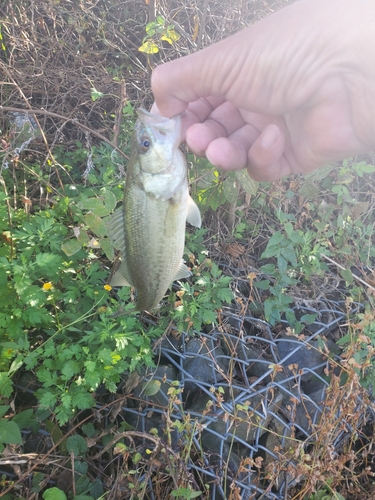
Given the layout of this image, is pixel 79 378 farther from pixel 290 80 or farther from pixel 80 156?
pixel 80 156

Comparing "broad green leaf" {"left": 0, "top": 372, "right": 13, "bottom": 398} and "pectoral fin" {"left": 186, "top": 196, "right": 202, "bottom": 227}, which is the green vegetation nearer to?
"broad green leaf" {"left": 0, "top": 372, "right": 13, "bottom": 398}

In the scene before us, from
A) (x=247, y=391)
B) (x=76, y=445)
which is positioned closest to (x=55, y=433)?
(x=76, y=445)

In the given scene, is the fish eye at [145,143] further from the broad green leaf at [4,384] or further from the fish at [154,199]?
the broad green leaf at [4,384]

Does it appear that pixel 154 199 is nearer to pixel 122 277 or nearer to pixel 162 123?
pixel 162 123

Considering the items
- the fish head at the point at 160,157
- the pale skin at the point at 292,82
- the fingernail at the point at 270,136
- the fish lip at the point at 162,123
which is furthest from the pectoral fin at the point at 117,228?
the fingernail at the point at 270,136

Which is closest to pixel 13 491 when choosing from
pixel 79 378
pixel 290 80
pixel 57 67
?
pixel 79 378

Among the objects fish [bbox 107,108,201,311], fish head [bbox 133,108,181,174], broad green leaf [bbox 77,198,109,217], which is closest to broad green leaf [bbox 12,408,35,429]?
fish [bbox 107,108,201,311]

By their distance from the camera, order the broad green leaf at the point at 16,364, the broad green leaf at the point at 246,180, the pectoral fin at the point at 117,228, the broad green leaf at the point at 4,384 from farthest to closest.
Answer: the broad green leaf at the point at 246,180 < the broad green leaf at the point at 16,364 < the broad green leaf at the point at 4,384 < the pectoral fin at the point at 117,228
